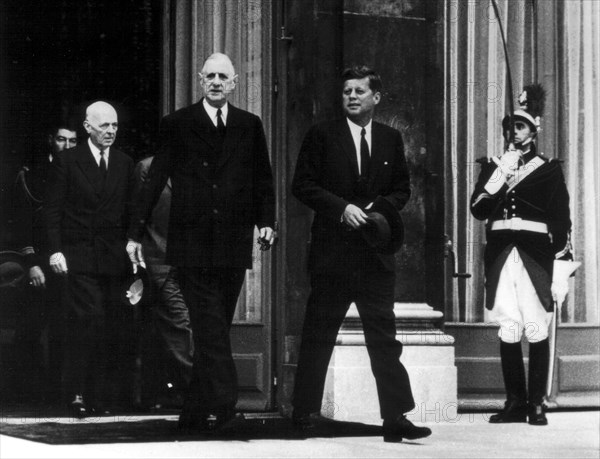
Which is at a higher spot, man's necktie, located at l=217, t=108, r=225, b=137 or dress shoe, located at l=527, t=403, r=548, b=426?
man's necktie, located at l=217, t=108, r=225, b=137

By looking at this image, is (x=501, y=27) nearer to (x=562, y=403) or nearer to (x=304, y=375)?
(x=562, y=403)

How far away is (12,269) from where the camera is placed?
36.2ft

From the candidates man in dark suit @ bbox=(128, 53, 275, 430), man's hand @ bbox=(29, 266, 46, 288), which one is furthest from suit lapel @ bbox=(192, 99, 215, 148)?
man's hand @ bbox=(29, 266, 46, 288)

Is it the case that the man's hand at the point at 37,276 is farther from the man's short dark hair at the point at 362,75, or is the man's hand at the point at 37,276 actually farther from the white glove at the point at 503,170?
the white glove at the point at 503,170

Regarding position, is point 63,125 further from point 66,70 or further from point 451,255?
point 451,255

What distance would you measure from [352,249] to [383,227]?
0.93 ft

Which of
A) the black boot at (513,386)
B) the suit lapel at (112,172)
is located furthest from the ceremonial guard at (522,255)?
the suit lapel at (112,172)

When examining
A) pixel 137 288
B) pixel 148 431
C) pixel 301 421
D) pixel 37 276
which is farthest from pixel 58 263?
pixel 301 421

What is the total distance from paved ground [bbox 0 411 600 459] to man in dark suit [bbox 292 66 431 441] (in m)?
0.28

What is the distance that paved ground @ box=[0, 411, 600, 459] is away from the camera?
7789 mm

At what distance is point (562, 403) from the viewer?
36.7ft

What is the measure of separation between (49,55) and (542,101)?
14.2ft

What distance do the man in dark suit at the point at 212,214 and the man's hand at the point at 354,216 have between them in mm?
445

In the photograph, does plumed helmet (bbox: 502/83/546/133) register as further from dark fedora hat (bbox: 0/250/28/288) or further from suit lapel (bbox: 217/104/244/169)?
dark fedora hat (bbox: 0/250/28/288)
